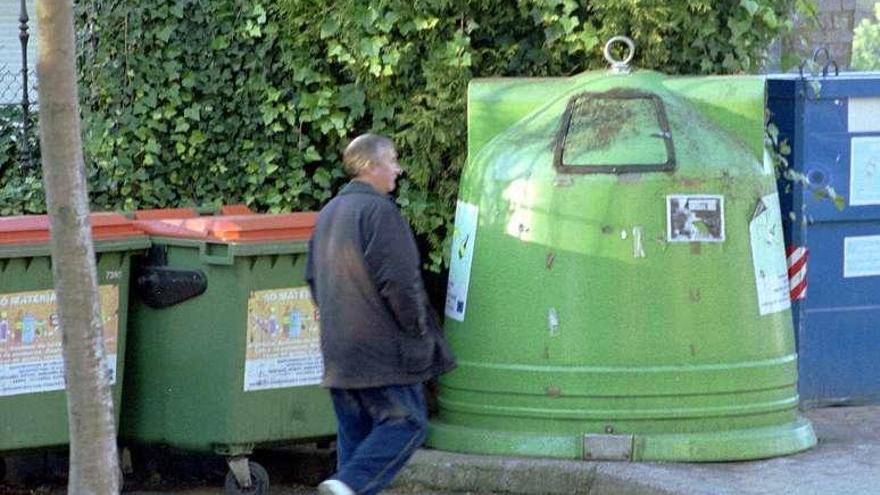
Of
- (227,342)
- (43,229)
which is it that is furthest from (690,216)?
(43,229)

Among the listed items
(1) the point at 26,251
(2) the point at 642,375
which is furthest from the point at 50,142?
(2) the point at 642,375

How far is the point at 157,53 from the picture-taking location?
807 cm

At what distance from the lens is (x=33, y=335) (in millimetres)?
6617

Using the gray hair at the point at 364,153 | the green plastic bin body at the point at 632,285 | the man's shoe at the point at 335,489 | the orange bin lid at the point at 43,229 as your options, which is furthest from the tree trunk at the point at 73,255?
the green plastic bin body at the point at 632,285

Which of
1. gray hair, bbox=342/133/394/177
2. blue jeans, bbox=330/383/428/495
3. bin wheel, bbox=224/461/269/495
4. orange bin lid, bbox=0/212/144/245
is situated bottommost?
bin wheel, bbox=224/461/269/495

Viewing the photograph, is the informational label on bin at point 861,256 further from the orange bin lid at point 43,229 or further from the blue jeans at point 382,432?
the orange bin lid at point 43,229

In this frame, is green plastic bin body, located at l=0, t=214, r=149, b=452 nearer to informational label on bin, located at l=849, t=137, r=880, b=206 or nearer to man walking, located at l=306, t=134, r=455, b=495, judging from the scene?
man walking, located at l=306, t=134, r=455, b=495

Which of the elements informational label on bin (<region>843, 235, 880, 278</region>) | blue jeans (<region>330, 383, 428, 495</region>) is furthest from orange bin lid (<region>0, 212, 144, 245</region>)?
informational label on bin (<region>843, 235, 880, 278</region>)

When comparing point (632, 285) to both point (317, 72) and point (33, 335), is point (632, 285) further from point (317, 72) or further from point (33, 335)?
point (33, 335)

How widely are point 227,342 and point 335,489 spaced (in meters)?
1.27

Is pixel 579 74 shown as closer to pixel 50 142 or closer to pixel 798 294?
pixel 798 294

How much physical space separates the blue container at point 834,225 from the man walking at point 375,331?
269 cm

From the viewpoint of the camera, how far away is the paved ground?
6.46 meters

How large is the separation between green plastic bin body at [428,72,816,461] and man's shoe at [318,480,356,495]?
4.40 feet
